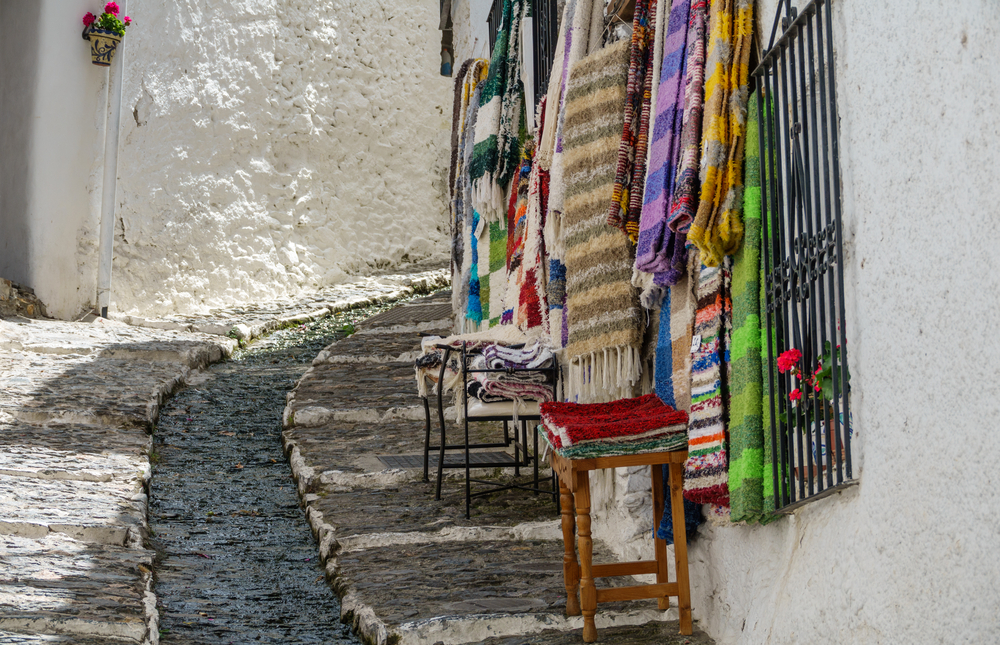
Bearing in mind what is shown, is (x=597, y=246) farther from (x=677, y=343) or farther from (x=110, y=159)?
(x=110, y=159)

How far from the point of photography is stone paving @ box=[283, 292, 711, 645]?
10.5 feet

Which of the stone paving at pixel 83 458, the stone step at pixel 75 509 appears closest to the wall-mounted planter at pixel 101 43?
the stone paving at pixel 83 458

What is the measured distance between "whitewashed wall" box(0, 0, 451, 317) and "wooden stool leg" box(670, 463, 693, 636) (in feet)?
25.6

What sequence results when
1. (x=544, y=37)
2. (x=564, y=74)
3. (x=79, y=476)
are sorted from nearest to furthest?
(x=564, y=74), (x=79, y=476), (x=544, y=37)

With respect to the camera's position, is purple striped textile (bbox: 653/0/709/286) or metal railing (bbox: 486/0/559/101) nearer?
purple striped textile (bbox: 653/0/709/286)

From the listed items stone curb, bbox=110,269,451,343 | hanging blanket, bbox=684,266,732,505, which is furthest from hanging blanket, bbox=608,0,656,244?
stone curb, bbox=110,269,451,343

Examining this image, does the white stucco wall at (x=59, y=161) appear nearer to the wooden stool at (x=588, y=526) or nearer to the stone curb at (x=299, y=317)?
the stone curb at (x=299, y=317)

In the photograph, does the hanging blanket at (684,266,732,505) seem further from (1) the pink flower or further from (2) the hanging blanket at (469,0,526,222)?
(2) the hanging blanket at (469,0,526,222)

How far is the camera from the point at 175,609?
3512 mm

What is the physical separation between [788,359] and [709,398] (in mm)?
446

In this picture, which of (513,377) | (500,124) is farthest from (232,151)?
(513,377)

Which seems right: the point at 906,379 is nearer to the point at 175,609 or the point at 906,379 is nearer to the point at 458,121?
the point at 175,609

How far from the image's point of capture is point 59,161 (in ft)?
29.9

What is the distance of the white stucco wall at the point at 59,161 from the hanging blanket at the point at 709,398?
7832mm
